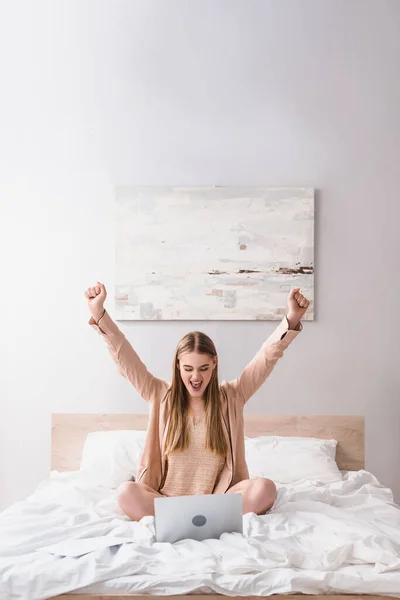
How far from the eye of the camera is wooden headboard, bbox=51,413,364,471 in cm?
327

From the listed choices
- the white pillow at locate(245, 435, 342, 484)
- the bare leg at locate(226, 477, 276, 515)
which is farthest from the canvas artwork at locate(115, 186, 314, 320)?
the bare leg at locate(226, 477, 276, 515)

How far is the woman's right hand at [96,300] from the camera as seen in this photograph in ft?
8.27

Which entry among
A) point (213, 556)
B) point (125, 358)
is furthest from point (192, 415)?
point (213, 556)

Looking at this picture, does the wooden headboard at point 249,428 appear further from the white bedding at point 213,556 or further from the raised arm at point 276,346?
the white bedding at point 213,556

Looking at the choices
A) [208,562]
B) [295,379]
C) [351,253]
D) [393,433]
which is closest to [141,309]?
[295,379]

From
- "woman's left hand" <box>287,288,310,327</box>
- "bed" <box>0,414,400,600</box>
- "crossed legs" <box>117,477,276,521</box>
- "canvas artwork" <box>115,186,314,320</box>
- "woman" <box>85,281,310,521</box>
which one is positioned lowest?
"bed" <box>0,414,400,600</box>

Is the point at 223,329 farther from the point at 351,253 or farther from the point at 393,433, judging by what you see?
the point at 393,433

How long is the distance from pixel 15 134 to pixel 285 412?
1760 mm

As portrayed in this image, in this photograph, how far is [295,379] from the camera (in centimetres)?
334

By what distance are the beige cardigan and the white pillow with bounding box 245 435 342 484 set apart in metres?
0.42

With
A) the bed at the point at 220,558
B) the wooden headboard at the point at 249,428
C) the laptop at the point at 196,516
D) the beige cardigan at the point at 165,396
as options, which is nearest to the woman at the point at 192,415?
the beige cardigan at the point at 165,396

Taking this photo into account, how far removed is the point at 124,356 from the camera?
102 inches

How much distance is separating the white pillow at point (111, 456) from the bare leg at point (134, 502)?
1.76ft

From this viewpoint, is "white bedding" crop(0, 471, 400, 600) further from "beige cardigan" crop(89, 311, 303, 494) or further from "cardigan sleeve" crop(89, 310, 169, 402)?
"cardigan sleeve" crop(89, 310, 169, 402)
